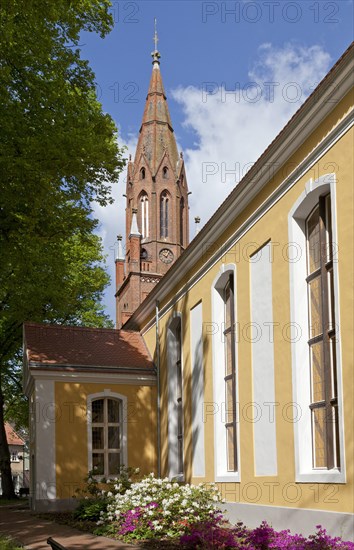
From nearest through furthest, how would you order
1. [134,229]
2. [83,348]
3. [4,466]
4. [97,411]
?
[97,411]
[83,348]
[4,466]
[134,229]

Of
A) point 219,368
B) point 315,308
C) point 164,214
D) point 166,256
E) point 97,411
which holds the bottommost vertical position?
point 97,411

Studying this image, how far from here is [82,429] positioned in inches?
832

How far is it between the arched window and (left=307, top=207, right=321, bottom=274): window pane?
11.8 metres

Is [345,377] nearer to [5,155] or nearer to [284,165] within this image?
[284,165]

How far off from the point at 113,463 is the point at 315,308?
1232cm

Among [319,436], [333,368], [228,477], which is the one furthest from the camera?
[228,477]

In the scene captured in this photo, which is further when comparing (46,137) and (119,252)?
(119,252)

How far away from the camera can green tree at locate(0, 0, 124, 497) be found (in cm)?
1600

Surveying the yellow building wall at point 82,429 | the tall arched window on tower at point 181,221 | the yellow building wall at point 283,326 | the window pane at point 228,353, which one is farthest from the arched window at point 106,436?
the tall arched window on tower at point 181,221

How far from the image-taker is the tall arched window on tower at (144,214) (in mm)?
56719

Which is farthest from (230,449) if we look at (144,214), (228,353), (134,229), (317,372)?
(144,214)

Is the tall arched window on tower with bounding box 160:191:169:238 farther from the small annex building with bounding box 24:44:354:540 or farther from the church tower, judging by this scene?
the small annex building with bounding box 24:44:354:540

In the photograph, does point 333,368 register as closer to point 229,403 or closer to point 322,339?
point 322,339

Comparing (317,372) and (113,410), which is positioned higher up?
(317,372)
